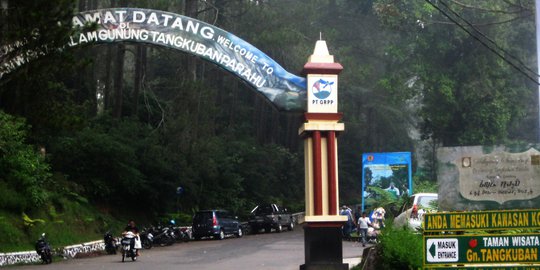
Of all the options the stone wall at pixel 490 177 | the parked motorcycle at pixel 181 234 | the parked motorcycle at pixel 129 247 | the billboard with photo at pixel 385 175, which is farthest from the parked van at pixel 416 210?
the parked motorcycle at pixel 181 234

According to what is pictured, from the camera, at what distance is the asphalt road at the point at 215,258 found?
24.0m

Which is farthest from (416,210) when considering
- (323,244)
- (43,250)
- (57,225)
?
(57,225)

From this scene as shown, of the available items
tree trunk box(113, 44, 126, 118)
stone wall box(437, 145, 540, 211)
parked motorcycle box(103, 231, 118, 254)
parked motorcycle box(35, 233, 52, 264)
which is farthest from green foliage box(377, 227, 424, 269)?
tree trunk box(113, 44, 126, 118)

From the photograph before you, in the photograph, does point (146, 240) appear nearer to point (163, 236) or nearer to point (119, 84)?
point (163, 236)

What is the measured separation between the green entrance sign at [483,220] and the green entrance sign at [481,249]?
132mm

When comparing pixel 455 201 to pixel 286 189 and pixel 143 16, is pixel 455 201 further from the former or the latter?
pixel 286 189

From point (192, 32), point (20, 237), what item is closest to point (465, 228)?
point (192, 32)

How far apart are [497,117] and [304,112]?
35837 mm

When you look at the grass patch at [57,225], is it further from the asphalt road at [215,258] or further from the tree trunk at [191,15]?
the tree trunk at [191,15]

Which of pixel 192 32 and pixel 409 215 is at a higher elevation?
pixel 192 32

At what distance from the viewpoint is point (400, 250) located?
15680 mm

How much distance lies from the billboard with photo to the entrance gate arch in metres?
16.3

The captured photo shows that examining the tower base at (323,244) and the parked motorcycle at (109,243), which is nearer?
the tower base at (323,244)

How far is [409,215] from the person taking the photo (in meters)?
24.0
